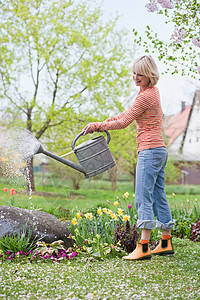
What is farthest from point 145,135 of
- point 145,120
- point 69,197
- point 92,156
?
point 69,197

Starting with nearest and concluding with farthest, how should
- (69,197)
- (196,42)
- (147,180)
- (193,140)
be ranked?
(147,180)
(196,42)
(69,197)
(193,140)

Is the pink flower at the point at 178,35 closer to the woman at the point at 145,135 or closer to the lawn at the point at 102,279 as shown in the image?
the woman at the point at 145,135

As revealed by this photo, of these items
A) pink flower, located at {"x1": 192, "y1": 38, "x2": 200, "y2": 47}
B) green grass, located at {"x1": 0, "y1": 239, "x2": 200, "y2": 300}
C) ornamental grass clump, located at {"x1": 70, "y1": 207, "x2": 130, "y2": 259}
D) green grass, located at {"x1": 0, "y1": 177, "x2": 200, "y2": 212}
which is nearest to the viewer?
green grass, located at {"x1": 0, "y1": 239, "x2": 200, "y2": 300}

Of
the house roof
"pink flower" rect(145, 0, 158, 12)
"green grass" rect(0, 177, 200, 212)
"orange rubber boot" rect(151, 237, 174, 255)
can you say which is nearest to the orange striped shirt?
"orange rubber boot" rect(151, 237, 174, 255)

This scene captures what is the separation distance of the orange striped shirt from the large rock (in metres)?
1.14

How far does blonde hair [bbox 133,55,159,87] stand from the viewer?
2988 mm

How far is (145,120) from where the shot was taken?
3031mm

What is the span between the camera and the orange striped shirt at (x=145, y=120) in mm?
2975

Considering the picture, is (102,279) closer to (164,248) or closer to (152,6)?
(164,248)

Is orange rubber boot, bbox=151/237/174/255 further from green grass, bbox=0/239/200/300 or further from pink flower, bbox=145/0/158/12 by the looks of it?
pink flower, bbox=145/0/158/12

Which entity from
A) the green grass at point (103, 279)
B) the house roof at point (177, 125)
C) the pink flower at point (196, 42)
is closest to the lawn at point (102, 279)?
the green grass at point (103, 279)

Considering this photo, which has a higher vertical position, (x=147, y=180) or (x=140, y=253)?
(x=147, y=180)

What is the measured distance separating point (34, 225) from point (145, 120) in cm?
147

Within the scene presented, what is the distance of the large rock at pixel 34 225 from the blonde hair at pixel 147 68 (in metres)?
1.71
